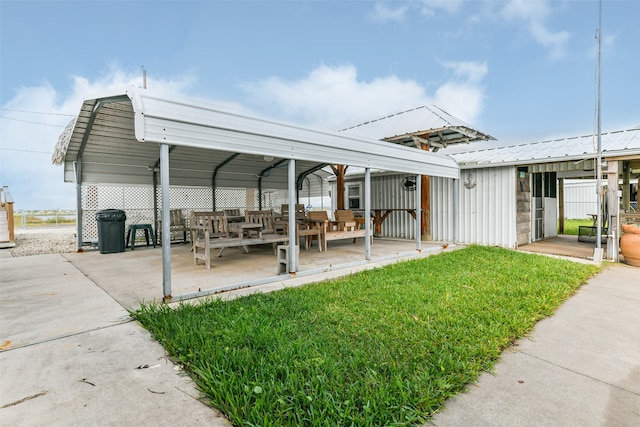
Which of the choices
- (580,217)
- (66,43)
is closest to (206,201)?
(66,43)

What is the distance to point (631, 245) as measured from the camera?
20.6ft

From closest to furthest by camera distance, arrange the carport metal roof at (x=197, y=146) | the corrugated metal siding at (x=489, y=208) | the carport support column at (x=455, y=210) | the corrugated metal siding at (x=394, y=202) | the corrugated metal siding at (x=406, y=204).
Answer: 1. the carport metal roof at (x=197, y=146)
2. the corrugated metal siding at (x=489, y=208)
3. the carport support column at (x=455, y=210)
4. the corrugated metal siding at (x=406, y=204)
5. the corrugated metal siding at (x=394, y=202)

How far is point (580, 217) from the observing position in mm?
20469

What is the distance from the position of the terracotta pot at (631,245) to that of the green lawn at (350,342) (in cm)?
294

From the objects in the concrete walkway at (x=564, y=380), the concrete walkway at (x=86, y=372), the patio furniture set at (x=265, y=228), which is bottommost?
Result: the concrete walkway at (x=564, y=380)

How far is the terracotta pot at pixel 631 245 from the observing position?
20.4ft

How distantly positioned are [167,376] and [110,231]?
22.9ft

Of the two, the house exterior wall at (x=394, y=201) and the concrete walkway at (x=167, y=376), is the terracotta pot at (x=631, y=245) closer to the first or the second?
the concrete walkway at (x=167, y=376)

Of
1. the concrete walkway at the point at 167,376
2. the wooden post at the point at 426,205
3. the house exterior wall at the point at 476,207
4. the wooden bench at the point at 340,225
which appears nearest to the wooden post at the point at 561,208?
the house exterior wall at the point at 476,207

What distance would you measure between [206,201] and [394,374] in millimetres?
10015

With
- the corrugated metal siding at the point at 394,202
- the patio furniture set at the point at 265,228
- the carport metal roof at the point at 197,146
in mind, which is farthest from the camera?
the corrugated metal siding at the point at 394,202

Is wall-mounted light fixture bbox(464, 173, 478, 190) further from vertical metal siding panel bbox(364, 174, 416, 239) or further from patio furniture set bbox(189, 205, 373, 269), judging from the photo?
patio furniture set bbox(189, 205, 373, 269)

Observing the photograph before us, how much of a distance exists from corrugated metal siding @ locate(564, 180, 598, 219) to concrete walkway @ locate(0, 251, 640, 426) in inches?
819

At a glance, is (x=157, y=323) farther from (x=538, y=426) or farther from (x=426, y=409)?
(x=538, y=426)
